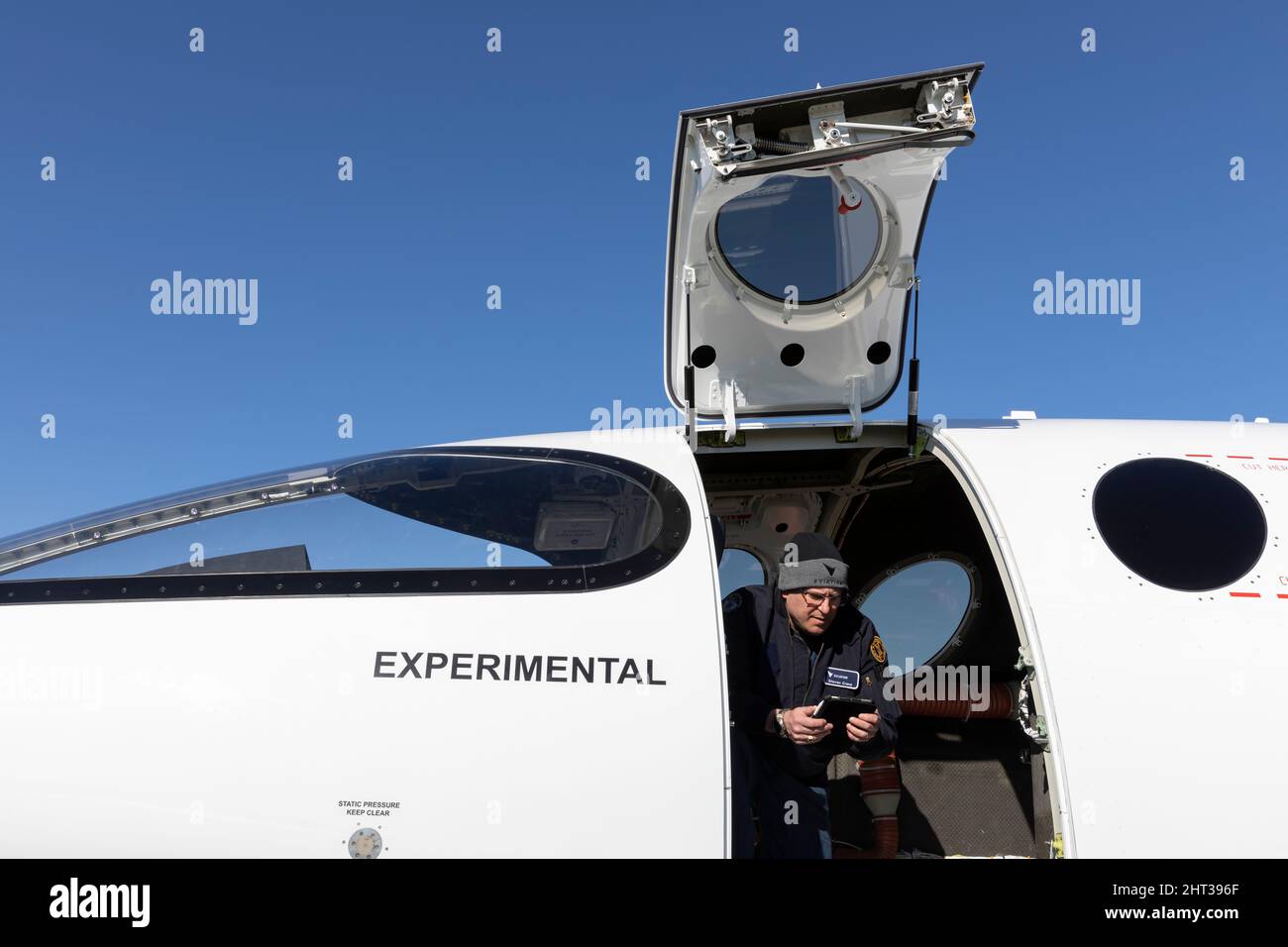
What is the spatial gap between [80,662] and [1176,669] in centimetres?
317

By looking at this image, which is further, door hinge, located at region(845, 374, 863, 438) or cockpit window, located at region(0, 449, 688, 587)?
door hinge, located at region(845, 374, 863, 438)

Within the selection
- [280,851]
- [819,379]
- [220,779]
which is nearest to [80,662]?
[220,779]

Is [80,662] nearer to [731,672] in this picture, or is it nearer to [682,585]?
[682,585]

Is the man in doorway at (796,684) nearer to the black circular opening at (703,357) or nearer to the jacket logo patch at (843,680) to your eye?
the jacket logo patch at (843,680)

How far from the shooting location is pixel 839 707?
2898mm

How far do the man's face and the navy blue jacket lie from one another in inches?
3.0

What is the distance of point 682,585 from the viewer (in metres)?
2.63

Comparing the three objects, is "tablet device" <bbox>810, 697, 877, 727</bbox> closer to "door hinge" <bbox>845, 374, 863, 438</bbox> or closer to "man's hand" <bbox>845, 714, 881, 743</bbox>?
"man's hand" <bbox>845, 714, 881, 743</bbox>

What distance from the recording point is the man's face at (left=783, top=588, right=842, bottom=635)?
3.20 metres

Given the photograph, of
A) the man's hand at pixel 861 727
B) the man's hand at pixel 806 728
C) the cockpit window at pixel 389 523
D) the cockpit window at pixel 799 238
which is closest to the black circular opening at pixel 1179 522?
the man's hand at pixel 861 727

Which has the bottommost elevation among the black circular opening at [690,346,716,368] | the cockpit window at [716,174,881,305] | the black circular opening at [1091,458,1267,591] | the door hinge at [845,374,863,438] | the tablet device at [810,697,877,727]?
the tablet device at [810,697,877,727]

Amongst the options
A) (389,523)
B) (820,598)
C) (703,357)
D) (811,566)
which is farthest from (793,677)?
(389,523)

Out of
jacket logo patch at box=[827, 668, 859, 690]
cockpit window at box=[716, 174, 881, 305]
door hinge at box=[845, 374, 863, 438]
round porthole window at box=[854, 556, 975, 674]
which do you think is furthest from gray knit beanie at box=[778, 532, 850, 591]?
round porthole window at box=[854, 556, 975, 674]

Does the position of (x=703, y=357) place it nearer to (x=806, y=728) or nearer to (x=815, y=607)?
(x=815, y=607)
